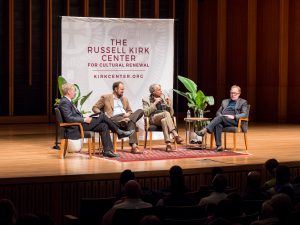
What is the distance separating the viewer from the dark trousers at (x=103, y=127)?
8.71 metres

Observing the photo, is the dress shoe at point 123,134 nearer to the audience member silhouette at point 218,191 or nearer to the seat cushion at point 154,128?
the seat cushion at point 154,128

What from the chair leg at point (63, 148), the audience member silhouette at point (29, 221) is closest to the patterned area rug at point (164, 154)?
the chair leg at point (63, 148)

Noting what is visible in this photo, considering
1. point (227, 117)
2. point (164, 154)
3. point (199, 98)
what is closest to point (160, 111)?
point (164, 154)

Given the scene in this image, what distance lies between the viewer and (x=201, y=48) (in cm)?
1606

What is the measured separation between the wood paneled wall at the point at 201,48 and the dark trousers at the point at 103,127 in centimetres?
564

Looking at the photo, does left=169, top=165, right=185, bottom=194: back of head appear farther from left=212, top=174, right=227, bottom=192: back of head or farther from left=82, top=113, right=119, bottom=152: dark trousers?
left=82, top=113, right=119, bottom=152: dark trousers

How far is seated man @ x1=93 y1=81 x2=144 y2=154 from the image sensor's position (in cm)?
916

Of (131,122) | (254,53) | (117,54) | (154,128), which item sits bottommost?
(154,128)

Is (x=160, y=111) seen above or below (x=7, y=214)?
above

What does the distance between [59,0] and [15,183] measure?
844 centimetres

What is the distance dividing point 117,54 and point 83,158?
6.35ft

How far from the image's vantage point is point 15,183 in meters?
6.75

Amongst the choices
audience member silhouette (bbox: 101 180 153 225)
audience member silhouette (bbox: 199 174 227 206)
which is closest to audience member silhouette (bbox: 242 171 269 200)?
audience member silhouette (bbox: 199 174 227 206)

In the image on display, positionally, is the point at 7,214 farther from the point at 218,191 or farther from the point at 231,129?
the point at 231,129
